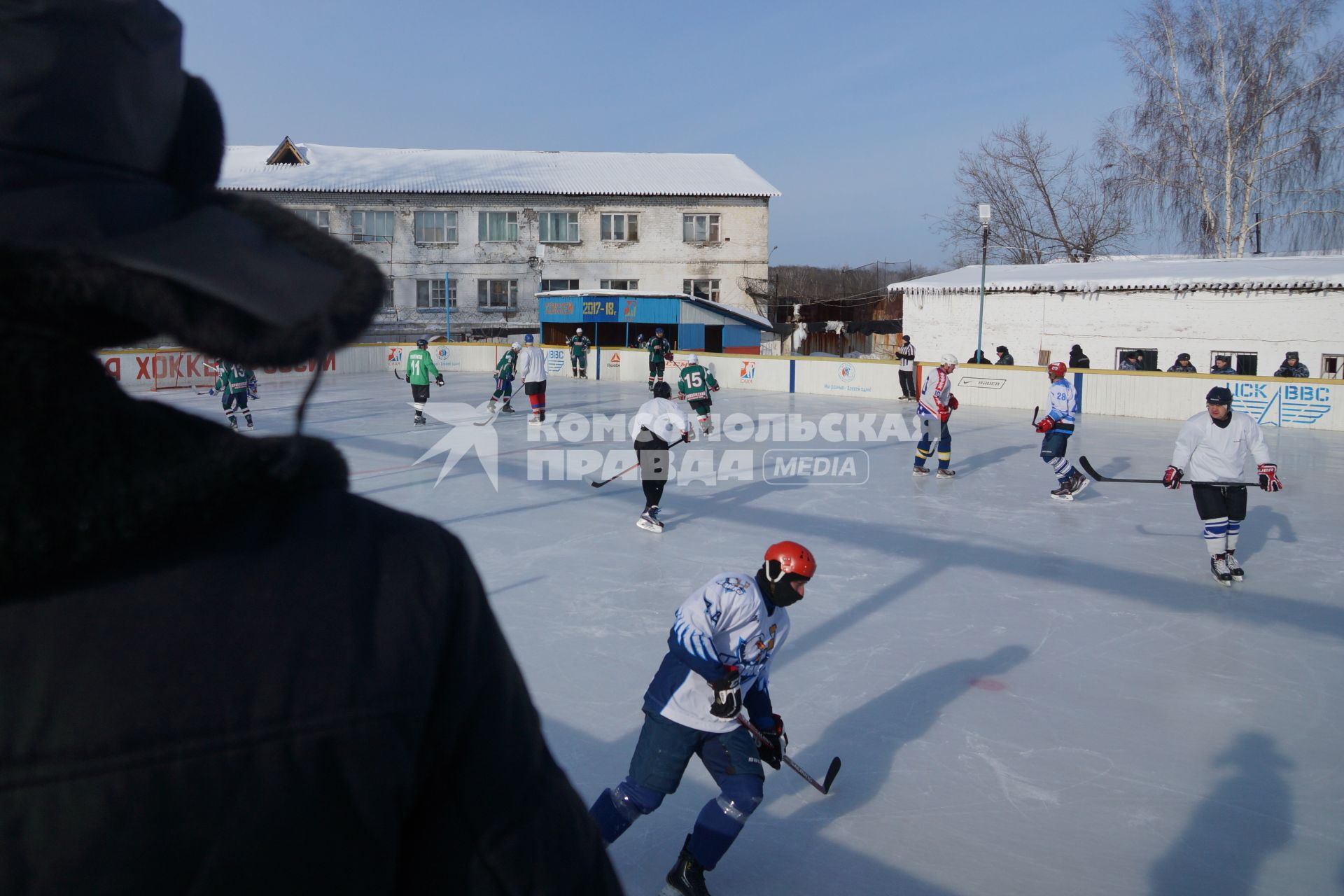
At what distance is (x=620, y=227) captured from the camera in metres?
38.9

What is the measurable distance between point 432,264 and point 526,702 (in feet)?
129

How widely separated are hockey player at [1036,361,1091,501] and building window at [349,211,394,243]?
32894 mm

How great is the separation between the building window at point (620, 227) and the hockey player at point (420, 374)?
80.1 ft

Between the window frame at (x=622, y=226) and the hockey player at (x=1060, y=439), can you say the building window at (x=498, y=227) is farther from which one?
the hockey player at (x=1060, y=439)

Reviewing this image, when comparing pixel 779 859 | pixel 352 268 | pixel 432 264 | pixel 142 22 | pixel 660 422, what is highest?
pixel 432 264

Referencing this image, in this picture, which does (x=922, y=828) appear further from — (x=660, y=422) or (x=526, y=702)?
(x=660, y=422)

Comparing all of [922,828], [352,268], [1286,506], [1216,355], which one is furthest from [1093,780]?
[1216,355]

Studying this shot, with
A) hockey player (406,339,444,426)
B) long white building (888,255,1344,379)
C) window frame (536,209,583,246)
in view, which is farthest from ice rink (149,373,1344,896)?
window frame (536,209,583,246)

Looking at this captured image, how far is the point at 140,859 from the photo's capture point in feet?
2.05

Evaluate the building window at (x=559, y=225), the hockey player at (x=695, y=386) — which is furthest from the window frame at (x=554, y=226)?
the hockey player at (x=695, y=386)

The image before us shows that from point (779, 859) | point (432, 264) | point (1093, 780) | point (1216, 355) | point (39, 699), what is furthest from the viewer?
point (432, 264)

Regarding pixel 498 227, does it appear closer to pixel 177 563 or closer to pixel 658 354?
pixel 658 354

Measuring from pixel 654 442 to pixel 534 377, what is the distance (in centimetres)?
727

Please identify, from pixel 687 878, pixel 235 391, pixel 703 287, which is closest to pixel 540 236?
pixel 703 287
